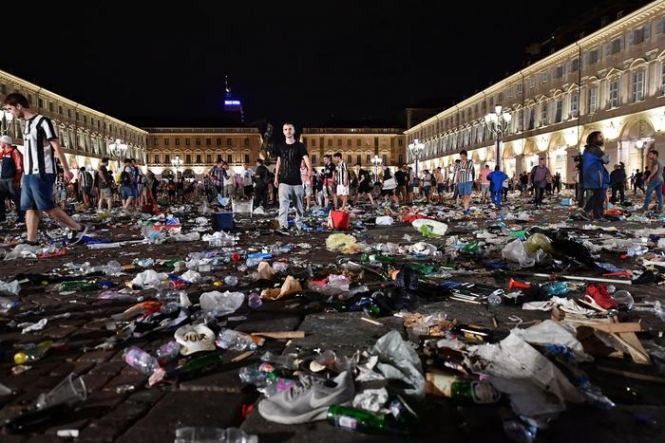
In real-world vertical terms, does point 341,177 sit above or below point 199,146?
below

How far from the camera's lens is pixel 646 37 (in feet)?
102

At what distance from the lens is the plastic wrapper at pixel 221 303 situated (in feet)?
11.3

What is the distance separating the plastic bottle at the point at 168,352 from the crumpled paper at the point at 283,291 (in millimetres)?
1248

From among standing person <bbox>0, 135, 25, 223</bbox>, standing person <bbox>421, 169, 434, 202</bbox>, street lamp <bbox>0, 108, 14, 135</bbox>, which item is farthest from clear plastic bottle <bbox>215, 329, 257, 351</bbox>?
street lamp <bbox>0, 108, 14, 135</bbox>

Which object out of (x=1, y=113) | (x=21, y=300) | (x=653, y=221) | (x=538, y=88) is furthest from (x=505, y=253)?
(x=538, y=88)

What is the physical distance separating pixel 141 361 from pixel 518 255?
3.99 metres

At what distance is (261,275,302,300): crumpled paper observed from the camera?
3859mm

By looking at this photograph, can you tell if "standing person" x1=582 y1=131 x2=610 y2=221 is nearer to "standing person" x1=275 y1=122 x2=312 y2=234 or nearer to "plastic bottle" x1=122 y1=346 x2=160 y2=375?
"standing person" x1=275 y1=122 x2=312 y2=234

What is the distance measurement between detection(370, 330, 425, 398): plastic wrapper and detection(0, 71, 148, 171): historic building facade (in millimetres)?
46606

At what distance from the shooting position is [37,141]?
6.10 m

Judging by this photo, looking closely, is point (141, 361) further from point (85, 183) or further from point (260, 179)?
point (85, 183)

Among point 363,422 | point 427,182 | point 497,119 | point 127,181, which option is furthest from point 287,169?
point 497,119

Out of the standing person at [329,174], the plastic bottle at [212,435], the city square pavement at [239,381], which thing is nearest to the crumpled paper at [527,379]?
the city square pavement at [239,381]

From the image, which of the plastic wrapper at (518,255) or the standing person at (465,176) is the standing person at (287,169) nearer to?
the plastic wrapper at (518,255)
